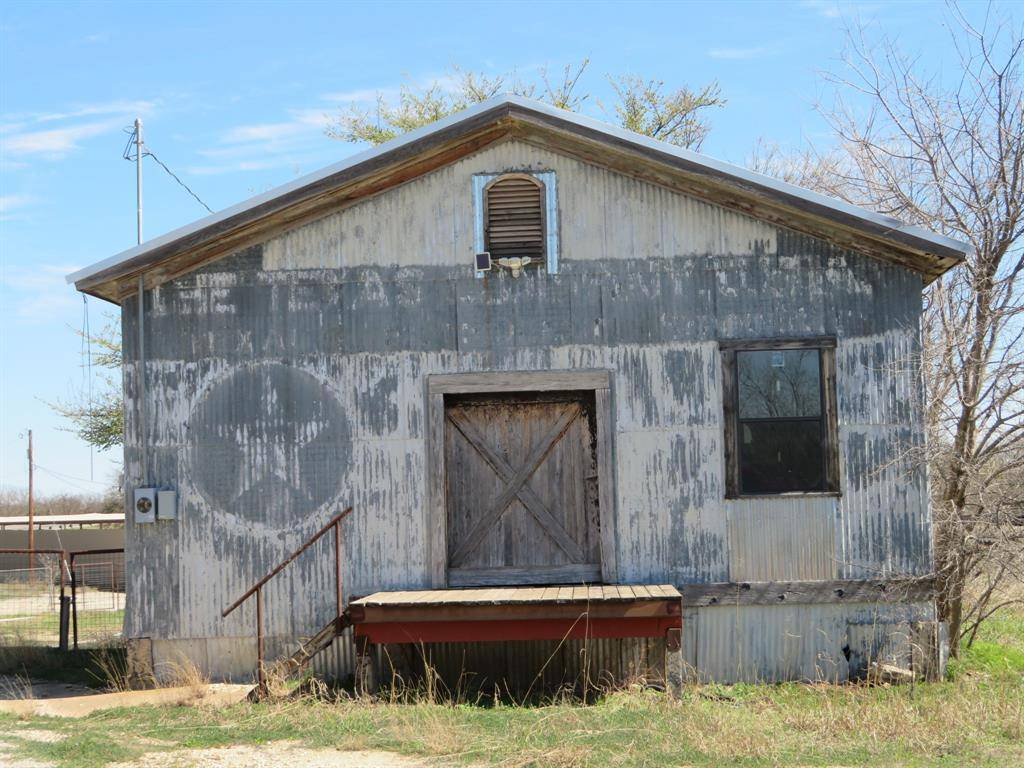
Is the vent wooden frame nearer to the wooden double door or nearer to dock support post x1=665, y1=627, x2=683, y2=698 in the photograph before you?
the wooden double door

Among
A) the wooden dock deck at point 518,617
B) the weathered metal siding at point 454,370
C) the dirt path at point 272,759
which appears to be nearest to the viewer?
the dirt path at point 272,759

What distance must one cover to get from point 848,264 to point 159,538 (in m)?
7.97

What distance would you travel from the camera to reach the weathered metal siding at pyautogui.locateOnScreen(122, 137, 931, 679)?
1298cm

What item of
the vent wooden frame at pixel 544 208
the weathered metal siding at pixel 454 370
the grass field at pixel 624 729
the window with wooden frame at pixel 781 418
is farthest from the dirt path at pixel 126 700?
the window with wooden frame at pixel 781 418

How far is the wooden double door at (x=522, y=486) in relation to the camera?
43.6 ft

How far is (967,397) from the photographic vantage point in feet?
46.8

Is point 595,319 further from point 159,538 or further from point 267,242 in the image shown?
point 159,538

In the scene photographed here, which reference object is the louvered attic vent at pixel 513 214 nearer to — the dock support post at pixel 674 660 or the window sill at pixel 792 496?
the window sill at pixel 792 496

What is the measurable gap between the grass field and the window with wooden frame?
2219 mm

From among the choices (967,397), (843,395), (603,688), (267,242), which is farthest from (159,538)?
(967,397)

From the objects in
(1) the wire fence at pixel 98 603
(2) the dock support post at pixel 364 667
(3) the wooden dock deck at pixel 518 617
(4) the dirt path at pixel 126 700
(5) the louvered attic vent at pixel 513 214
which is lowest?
(1) the wire fence at pixel 98 603

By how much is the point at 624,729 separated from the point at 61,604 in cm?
935

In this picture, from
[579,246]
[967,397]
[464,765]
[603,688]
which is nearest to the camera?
[464,765]

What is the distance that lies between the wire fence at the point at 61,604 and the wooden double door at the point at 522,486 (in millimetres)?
6011
